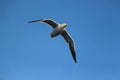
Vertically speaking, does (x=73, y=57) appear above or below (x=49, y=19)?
below

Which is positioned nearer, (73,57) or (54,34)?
(54,34)

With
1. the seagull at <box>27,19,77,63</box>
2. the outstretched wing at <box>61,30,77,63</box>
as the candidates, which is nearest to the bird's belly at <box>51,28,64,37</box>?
the seagull at <box>27,19,77,63</box>

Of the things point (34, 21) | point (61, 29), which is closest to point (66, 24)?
point (61, 29)

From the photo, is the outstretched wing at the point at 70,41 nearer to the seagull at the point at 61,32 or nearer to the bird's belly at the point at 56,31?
the seagull at the point at 61,32

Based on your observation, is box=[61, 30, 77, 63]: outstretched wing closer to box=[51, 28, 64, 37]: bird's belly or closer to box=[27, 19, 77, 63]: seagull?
box=[27, 19, 77, 63]: seagull

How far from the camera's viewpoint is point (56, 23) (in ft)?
132

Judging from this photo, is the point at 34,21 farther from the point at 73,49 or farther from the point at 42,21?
the point at 73,49

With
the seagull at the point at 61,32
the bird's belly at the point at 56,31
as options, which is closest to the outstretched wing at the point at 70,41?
the seagull at the point at 61,32

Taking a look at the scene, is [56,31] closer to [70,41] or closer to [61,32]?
[61,32]

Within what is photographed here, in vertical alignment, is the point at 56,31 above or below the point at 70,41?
below

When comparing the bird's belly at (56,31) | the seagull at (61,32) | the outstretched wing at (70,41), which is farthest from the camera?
the outstretched wing at (70,41)

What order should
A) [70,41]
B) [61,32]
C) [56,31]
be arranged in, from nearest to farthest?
[56,31], [61,32], [70,41]

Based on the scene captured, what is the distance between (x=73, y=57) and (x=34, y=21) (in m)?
6.55

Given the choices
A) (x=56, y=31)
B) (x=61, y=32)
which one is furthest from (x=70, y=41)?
(x=56, y=31)
